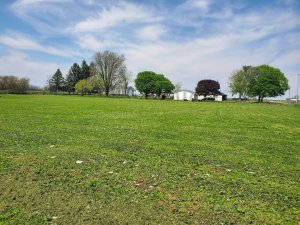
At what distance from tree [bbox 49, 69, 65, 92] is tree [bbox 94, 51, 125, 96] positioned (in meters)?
36.9

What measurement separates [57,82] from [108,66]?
4189 cm

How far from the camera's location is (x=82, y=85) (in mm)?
125250

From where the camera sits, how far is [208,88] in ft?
403

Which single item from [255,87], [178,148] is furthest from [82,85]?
[178,148]

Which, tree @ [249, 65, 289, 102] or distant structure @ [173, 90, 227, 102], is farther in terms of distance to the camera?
distant structure @ [173, 90, 227, 102]

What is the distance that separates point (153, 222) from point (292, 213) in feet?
7.96

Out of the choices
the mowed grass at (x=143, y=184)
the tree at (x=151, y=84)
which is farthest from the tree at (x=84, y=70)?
the mowed grass at (x=143, y=184)

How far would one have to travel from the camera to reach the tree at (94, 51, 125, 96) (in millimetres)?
109500

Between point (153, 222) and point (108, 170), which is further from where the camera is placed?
point (108, 170)

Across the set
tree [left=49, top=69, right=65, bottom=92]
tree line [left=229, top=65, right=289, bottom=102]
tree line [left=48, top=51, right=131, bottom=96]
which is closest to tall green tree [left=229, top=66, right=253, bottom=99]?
tree line [left=229, top=65, right=289, bottom=102]

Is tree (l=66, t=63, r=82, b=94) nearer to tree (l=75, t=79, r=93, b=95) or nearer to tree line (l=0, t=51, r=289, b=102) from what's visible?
tree line (l=0, t=51, r=289, b=102)

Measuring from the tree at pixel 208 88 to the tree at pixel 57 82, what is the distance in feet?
223

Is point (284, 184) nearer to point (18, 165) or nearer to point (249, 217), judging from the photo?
point (249, 217)

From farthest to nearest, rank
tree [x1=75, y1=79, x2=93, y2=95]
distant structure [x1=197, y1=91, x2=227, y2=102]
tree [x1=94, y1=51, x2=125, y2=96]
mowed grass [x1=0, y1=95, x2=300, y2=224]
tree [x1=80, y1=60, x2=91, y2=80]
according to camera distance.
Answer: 1. tree [x1=80, y1=60, x2=91, y2=80]
2. distant structure [x1=197, y1=91, x2=227, y2=102]
3. tree [x1=75, y1=79, x2=93, y2=95]
4. tree [x1=94, y1=51, x2=125, y2=96]
5. mowed grass [x1=0, y1=95, x2=300, y2=224]
